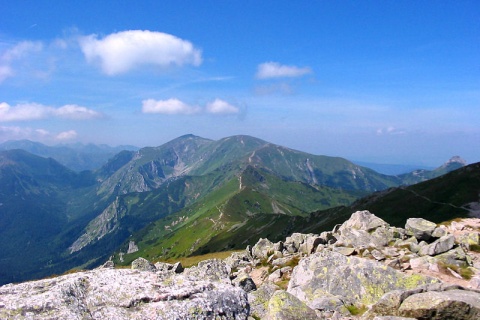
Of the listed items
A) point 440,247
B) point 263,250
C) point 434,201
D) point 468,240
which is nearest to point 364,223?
point 263,250

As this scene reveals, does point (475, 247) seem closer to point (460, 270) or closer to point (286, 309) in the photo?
point (460, 270)

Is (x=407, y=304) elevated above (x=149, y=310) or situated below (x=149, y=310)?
below

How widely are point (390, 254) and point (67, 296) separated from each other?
3700 centimetres

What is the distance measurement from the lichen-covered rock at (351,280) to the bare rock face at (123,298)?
991 cm

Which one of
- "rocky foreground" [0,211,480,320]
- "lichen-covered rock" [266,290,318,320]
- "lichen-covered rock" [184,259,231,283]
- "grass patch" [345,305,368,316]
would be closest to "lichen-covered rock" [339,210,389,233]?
"rocky foreground" [0,211,480,320]

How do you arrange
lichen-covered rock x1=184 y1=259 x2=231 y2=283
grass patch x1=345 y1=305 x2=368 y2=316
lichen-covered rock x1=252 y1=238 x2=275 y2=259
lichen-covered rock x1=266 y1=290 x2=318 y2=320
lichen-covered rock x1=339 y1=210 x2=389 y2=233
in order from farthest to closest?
lichen-covered rock x1=252 y1=238 x2=275 y2=259, lichen-covered rock x1=339 y1=210 x2=389 y2=233, grass patch x1=345 y1=305 x2=368 y2=316, lichen-covered rock x1=184 y1=259 x2=231 y2=283, lichen-covered rock x1=266 y1=290 x2=318 y2=320

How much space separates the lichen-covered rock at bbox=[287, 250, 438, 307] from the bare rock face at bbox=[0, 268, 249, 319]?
390 inches

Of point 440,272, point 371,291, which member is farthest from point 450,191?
point 371,291

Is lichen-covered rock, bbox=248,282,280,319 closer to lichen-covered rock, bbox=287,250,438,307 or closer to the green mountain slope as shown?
lichen-covered rock, bbox=287,250,438,307

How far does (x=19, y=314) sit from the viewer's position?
1027 centimetres

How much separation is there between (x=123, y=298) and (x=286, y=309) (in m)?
7.44

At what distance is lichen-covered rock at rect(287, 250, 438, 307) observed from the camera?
21.4 meters

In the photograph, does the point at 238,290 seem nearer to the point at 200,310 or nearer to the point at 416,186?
the point at 200,310

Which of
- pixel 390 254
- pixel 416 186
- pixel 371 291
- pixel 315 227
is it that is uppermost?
pixel 371 291
